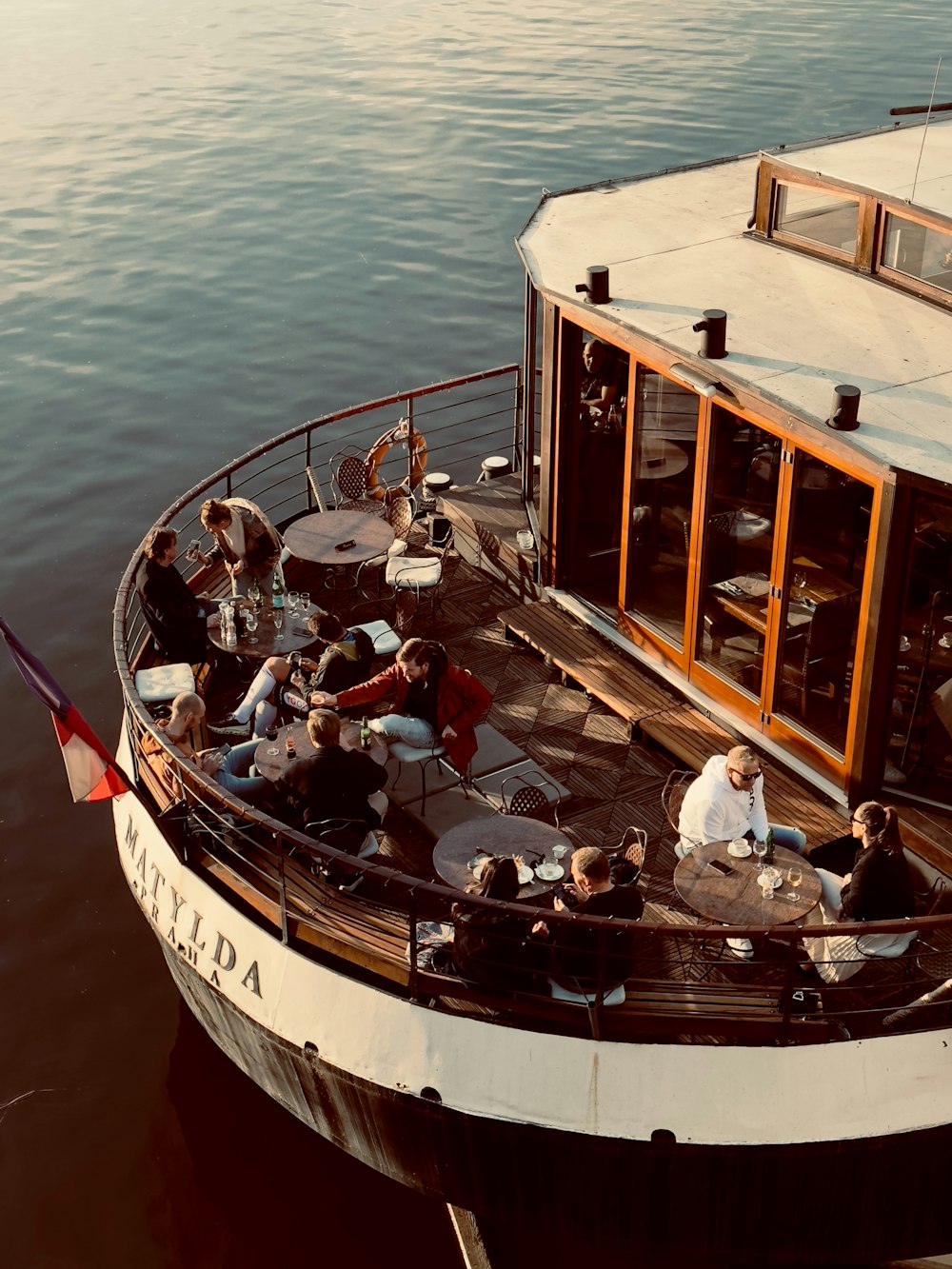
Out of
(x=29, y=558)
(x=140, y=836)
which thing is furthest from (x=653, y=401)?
(x=29, y=558)

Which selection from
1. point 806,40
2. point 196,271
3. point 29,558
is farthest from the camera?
point 806,40

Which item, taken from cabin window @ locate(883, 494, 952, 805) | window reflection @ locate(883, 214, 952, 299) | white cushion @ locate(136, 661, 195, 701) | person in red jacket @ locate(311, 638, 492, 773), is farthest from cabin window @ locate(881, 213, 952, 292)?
white cushion @ locate(136, 661, 195, 701)

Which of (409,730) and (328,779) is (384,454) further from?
(328,779)

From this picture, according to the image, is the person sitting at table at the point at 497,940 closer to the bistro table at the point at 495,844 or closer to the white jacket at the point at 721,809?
the bistro table at the point at 495,844

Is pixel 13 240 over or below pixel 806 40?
below

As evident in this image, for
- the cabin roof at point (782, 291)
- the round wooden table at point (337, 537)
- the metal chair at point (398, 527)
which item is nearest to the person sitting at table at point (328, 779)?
the round wooden table at point (337, 537)

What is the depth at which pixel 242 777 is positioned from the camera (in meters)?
9.67

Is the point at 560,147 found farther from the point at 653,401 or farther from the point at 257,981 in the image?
the point at 257,981

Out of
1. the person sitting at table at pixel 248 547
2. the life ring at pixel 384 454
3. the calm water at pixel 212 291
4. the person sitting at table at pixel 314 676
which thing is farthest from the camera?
the life ring at pixel 384 454

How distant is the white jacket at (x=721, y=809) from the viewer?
8.51 meters

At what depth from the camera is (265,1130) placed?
10.9 m

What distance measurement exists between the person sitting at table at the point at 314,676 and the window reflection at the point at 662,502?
2.28m

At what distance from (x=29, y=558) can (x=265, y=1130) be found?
436 inches

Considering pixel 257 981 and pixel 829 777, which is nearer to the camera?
pixel 257 981
